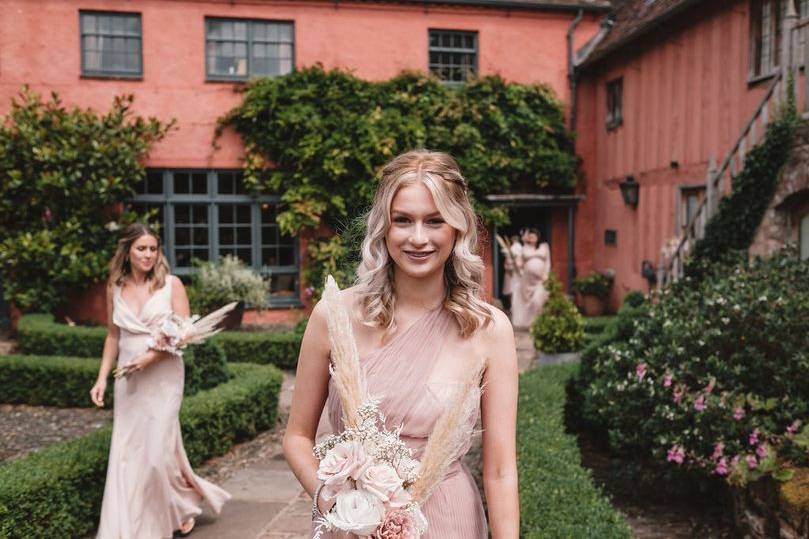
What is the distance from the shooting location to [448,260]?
2.44 m

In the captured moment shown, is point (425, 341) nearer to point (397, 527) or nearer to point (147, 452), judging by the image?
point (397, 527)

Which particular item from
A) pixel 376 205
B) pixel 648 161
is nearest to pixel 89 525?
pixel 376 205

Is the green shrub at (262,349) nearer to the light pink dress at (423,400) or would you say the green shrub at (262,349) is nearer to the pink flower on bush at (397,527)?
the light pink dress at (423,400)

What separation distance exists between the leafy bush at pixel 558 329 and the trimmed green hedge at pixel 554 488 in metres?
3.49

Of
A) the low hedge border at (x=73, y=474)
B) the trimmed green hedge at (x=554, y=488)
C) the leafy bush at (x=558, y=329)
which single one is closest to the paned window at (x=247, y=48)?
the leafy bush at (x=558, y=329)

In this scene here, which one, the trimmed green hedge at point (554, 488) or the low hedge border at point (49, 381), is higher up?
the trimmed green hedge at point (554, 488)

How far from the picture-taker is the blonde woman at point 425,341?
2248 mm

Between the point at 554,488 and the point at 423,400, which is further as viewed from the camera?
the point at 554,488

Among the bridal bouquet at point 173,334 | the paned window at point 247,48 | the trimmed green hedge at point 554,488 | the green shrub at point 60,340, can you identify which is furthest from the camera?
the paned window at point 247,48

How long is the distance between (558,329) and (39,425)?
653 centimetres

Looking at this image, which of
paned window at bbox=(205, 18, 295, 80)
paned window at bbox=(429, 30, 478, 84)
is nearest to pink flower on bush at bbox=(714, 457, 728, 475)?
paned window at bbox=(429, 30, 478, 84)

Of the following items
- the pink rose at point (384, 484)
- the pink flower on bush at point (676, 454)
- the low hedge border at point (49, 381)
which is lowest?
the low hedge border at point (49, 381)

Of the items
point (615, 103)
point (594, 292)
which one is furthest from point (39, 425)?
point (615, 103)

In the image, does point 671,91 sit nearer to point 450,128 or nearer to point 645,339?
point 450,128
